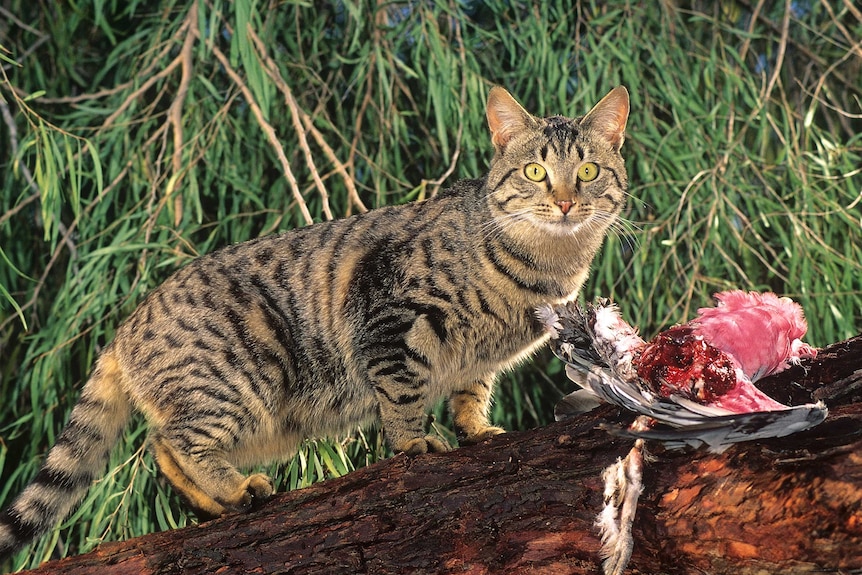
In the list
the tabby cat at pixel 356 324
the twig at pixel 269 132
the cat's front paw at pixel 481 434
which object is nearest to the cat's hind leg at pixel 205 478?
the tabby cat at pixel 356 324

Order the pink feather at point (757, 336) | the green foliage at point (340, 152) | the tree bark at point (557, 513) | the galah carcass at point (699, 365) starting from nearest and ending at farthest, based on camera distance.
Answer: the tree bark at point (557, 513) → the galah carcass at point (699, 365) → the pink feather at point (757, 336) → the green foliage at point (340, 152)

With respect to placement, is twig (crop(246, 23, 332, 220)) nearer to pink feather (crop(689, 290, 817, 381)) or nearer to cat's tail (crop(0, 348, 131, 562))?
cat's tail (crop(0, 348, 131, 562))

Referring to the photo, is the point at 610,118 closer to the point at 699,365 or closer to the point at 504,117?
the point at 504,117

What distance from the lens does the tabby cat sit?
2.78 m

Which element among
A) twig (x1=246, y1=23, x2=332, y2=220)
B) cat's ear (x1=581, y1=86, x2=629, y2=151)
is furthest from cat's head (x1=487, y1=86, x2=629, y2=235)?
twig (x1=246, y1=23, x2=332, y2=220)

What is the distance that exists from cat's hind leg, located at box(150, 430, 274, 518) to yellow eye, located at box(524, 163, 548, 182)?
3.74 feet

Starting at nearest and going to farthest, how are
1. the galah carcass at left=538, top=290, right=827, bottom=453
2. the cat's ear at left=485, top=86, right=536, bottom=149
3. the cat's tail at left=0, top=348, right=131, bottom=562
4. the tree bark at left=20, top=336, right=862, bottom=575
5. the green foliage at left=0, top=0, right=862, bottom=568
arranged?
the tree bark at left=20, top=336, right=862, bottom=575 → the galah carcass at left=538, top=290, right=827, bottom=453 → the cat's tail at left=0, top=348, right=131, bottom=562 → the cat's ear at left=485, top=86, right=536, bottom=149 → the green foliage at left=0, top=0, right=862, bottom=568

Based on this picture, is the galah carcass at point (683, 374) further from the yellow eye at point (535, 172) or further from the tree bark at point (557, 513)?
the yellow eye at point (535, 172)

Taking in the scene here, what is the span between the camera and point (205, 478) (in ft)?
8.83

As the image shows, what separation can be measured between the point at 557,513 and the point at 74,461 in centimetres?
157

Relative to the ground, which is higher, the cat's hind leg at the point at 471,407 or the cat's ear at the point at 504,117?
the cat's ear at the point at 504,117

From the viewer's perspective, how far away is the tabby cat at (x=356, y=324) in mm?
2775

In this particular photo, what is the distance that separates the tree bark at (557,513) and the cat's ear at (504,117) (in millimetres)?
1124

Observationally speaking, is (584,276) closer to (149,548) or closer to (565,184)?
(565,184)
